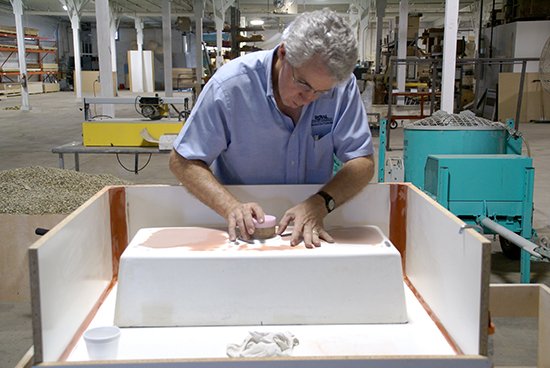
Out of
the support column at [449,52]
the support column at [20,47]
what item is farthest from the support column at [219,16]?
the support column at [449,52]

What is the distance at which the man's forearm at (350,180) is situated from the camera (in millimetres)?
1783

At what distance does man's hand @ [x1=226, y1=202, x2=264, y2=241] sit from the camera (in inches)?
61.7

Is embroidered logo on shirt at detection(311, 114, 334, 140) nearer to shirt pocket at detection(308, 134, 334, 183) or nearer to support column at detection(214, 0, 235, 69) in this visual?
shirt pocket at detection(308, 134, 334, 183)

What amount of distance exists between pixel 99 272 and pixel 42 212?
1812 mm

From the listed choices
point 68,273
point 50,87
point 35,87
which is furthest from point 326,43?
point 50,87

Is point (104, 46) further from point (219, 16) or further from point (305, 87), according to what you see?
point (219, 16)

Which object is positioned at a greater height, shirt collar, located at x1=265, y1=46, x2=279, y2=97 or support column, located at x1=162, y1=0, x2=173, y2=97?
support column, located at x1=162, y1=0, x2=173, y2=97

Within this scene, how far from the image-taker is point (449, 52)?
6184mm

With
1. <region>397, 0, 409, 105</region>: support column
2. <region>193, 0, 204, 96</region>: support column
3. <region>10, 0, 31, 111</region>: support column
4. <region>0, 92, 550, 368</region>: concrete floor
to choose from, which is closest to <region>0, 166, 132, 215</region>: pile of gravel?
<region>0, 92, 550, 368</region>: concrete floor

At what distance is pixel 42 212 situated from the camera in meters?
3.28

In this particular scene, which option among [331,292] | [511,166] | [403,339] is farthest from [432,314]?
[511,166]

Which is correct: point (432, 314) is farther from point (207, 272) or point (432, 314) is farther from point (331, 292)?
point (207, 272)

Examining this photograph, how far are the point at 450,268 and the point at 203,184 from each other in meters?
0.77

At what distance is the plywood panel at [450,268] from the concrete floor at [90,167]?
9 centimetres
